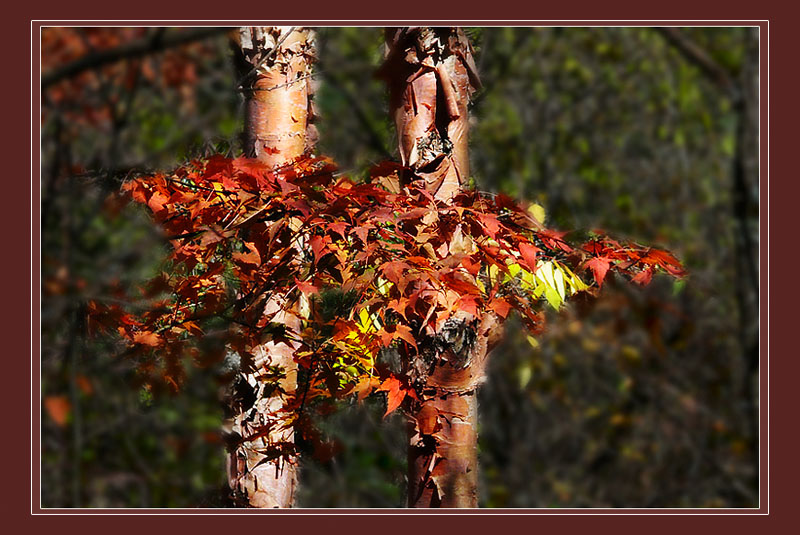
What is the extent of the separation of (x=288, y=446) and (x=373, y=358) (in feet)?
1.62

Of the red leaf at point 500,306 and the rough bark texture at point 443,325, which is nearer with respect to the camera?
the red leaf at point 500,306

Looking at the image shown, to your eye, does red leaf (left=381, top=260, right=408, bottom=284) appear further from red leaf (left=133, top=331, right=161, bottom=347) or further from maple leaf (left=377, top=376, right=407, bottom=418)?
red leaf (left=133, top=331, right=161, bottom=347)

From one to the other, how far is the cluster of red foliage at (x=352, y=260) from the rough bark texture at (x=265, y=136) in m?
0.37

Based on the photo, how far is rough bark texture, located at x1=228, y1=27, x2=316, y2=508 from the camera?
7.95 ft

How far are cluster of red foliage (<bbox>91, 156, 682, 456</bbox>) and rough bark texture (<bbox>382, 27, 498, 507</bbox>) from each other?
0.06 metres

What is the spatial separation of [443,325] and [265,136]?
0.96 meters

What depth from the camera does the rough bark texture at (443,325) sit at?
188 centimetres

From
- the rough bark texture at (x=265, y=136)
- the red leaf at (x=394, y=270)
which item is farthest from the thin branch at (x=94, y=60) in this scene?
the rough bark texture at (x=265, y=136)

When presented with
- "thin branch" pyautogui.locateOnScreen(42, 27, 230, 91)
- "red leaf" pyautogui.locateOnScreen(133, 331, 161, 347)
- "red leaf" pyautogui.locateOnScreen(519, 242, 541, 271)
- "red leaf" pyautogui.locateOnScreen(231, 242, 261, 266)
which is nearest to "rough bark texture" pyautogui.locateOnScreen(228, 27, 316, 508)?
"red leaf" pyautogui.locateOnScreen(133, 331, 161, 347)

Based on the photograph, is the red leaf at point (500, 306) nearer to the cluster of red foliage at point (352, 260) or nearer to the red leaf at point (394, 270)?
the cluster of red foliage at point (352, 260)

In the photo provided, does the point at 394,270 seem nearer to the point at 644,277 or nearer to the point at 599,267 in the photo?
the point at 599,267

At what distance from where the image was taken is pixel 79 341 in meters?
1.57

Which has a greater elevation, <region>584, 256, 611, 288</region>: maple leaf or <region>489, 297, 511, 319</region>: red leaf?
<region>584, 256, 611, 288</region>: maple leaf

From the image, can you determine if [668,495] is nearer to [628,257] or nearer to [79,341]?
[628,257]
